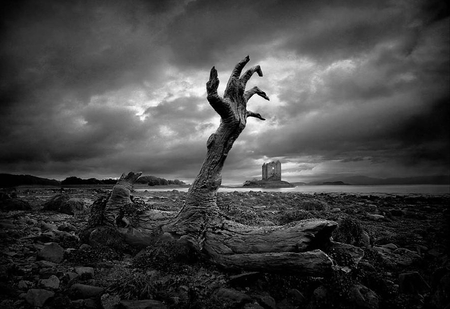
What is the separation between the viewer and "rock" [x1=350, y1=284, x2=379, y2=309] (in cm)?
482

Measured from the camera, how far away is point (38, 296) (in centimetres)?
485

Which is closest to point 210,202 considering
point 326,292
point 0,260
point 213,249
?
point 213,249

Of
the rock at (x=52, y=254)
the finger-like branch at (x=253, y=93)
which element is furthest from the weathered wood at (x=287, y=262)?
the finger-like branch at (x=253, y=93)

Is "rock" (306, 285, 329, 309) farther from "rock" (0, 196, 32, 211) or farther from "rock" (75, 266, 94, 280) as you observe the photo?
"rock" (0, 196, 32, 211)

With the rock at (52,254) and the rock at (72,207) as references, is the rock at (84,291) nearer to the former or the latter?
the rock at (52,254)

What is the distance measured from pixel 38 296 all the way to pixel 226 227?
201 inches

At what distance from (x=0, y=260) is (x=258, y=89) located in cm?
1190

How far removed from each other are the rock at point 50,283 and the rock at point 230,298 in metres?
4.23

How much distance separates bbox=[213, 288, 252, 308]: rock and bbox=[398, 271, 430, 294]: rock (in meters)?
4.27

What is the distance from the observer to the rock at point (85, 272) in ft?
19.8

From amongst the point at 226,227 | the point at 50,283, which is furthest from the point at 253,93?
the point at 50,283

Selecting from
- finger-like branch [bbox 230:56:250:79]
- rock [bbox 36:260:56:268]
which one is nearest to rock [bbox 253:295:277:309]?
rock [bbox 36:260:56:268]

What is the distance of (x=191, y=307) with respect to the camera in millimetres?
4699

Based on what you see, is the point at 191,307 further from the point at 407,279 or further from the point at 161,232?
the point at 407,279
